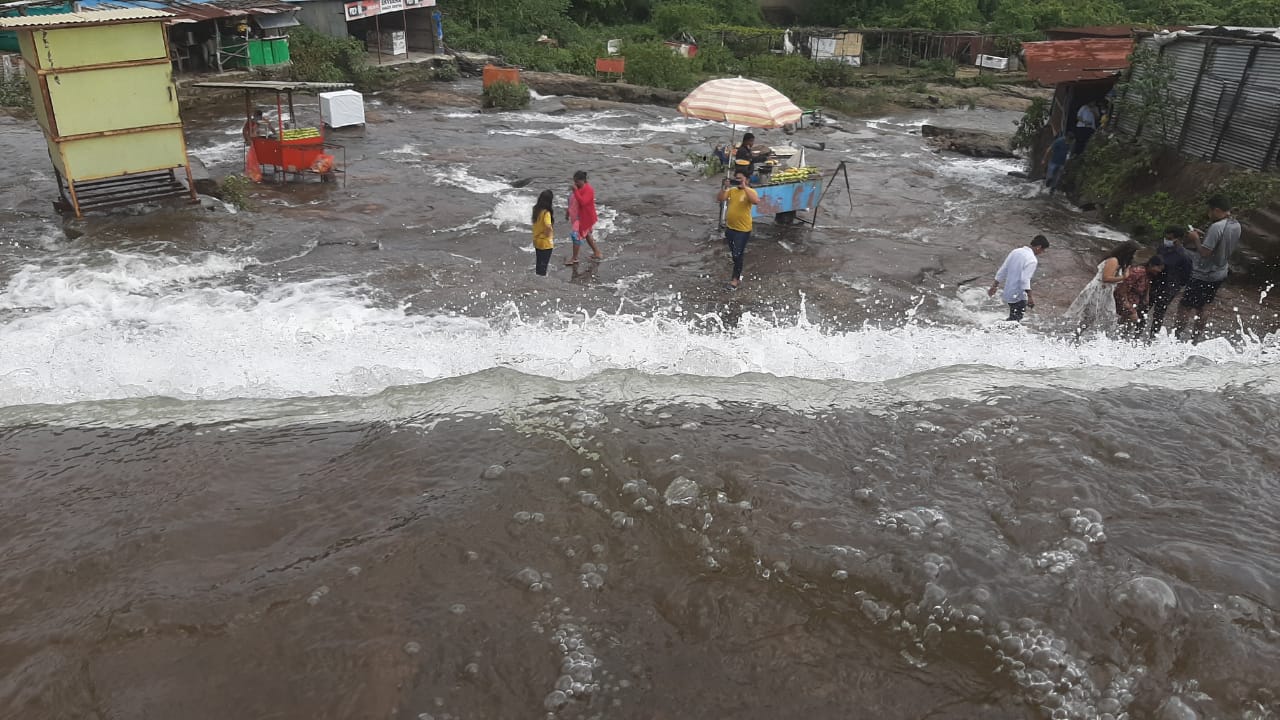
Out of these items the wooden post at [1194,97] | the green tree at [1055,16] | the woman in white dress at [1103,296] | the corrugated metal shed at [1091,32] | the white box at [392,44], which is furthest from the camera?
the green tree at [1055,16]

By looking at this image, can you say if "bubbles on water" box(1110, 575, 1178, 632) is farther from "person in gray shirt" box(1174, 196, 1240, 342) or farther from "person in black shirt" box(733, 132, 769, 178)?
"person in black shirt" box(733, 132, 769, 178)

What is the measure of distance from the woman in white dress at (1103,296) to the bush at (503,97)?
18.4 m

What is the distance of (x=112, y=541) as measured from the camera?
17.1 feet

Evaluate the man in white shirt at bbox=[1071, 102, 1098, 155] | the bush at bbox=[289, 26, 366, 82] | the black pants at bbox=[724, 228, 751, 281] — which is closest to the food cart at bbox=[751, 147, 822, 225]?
the black pants at bbox=[724, 228, 751, 281]

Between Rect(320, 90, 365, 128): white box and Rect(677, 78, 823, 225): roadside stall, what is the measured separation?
33.4 feet

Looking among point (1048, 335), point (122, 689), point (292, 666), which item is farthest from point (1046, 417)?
point (122, 689)

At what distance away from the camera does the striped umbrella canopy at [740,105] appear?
11.4 meters

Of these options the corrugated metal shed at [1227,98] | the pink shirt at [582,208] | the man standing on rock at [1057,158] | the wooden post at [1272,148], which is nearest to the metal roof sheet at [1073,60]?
the corrugated metal shed at [1227,98]

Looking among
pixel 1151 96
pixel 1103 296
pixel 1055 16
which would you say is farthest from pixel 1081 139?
pixel 1055 16

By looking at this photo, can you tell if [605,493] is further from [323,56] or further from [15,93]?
[323,56]

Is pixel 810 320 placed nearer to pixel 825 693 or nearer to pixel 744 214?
pixel 744 214

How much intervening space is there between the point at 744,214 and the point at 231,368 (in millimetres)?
5911

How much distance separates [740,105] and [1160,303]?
565 cm

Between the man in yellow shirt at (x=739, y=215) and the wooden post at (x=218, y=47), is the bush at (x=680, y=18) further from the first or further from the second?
the man in yellow shirt at (x=739, y=215)
